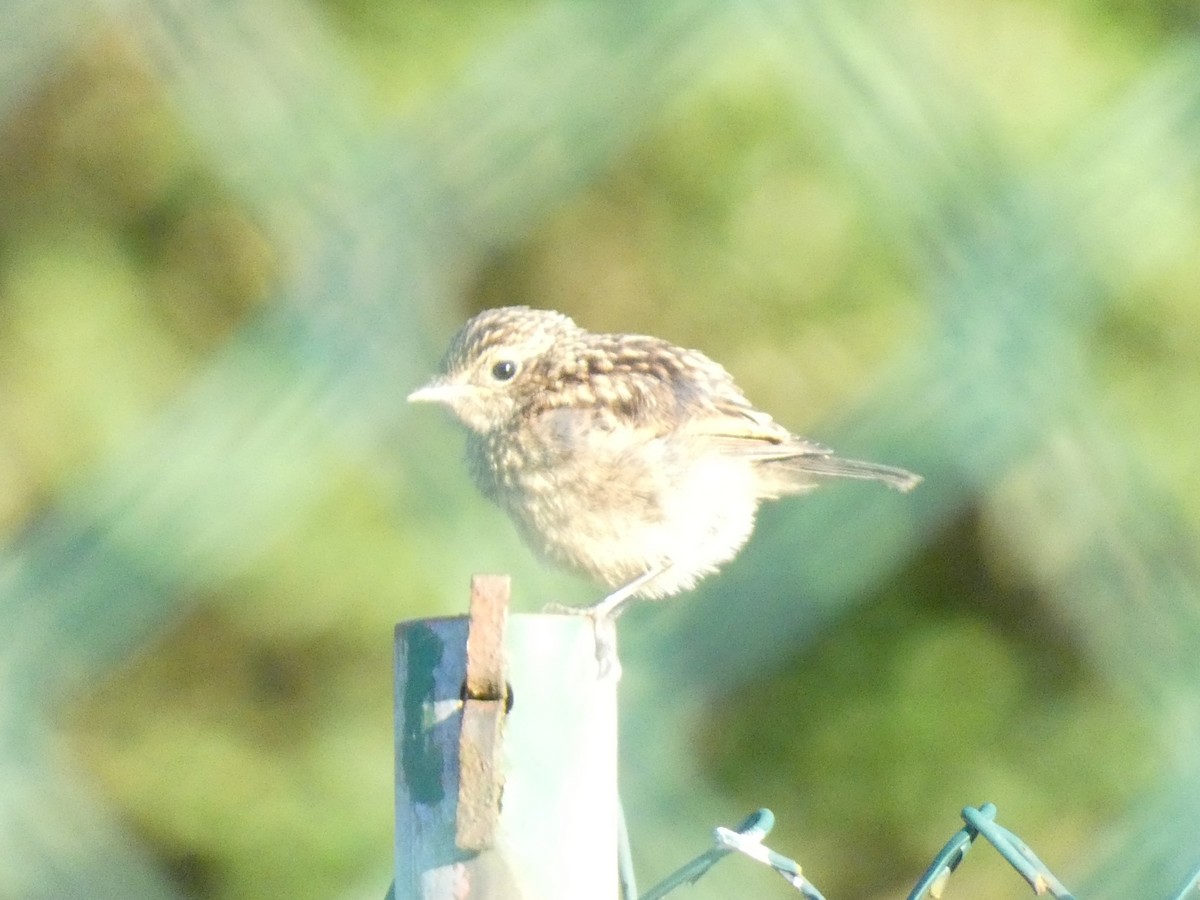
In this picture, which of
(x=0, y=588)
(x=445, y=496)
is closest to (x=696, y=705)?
(x=445, y=496)

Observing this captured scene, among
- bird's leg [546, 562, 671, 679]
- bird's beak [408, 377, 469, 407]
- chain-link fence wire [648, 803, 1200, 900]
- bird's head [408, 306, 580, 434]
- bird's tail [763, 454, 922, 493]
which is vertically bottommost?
chain-link fence wire [648, 803, 1200, 900]

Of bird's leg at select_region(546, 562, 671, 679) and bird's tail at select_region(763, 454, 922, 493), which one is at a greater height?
bird's tail at select_region(763, 454, 922, 493)

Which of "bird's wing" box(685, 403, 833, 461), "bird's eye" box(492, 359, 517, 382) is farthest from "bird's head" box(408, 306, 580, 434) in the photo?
"bird's wing" box(685, 403, 833, 461)

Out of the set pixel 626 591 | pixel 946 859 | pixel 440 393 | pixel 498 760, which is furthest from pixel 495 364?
pixel 498 760

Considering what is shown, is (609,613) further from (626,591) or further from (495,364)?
(495,364)

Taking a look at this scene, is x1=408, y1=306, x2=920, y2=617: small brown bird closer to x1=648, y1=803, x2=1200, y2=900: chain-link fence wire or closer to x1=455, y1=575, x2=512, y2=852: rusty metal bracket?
x1=648, y1=803, x2=1200, y2=900: chain-link fence wire

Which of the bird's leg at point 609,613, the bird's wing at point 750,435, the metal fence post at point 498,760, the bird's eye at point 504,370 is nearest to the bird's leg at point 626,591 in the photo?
the bird's leg at point 609,613

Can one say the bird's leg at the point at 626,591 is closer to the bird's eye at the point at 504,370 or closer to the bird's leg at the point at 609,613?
the bird's leg at the point at 609,613
